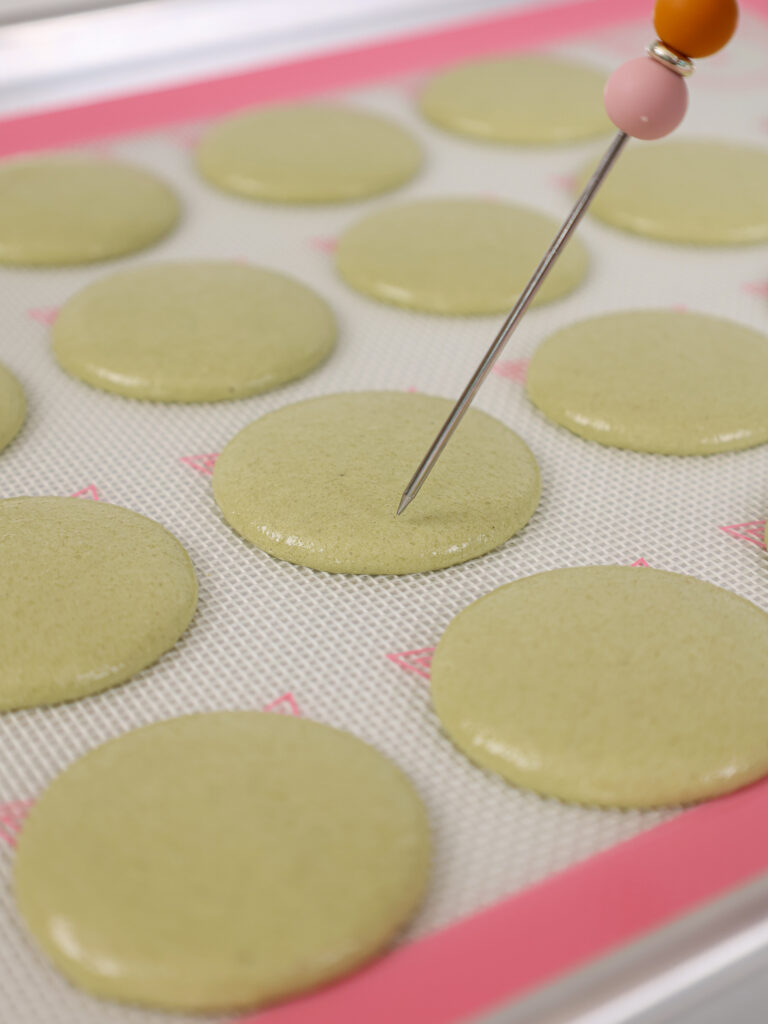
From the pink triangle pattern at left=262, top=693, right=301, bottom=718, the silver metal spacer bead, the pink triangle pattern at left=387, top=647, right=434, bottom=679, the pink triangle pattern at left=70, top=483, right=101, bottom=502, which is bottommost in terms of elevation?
the pink triangle pattern at left=262, top=693, right=301, bottom=718

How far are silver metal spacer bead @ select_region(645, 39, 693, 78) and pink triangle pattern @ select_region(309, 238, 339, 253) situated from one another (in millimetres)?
733

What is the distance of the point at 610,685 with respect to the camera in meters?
0.81

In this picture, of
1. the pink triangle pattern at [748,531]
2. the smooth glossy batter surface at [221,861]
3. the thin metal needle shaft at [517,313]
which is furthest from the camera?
the pink triangle pattern at [748,531]

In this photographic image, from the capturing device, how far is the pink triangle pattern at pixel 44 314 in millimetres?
1283

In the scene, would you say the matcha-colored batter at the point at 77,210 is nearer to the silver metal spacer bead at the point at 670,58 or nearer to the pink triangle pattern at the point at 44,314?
the pink triangle pattern at the point at 44,314

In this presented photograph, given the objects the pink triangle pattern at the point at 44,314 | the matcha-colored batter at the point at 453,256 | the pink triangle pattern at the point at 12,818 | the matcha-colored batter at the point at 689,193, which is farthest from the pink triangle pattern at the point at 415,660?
the matcha-colored batter at the point at 689,193

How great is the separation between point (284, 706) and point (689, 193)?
94 cm

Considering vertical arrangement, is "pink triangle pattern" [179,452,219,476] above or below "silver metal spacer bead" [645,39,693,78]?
below

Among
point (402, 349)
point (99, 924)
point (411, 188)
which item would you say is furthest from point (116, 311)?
point (99, 924)

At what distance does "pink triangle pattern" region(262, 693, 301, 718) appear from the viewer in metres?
0.84

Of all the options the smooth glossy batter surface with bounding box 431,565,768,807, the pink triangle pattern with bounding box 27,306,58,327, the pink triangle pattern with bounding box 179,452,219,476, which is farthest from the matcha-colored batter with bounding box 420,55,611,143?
the smooth glossy batter surface with bounding box 431,565,768,807

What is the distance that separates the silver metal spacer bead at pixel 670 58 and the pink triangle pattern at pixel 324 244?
0.73 m

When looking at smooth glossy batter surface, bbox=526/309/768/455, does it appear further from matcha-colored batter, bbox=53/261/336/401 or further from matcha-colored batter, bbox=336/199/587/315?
matcha-colored batter, bbox=53/261/336/401

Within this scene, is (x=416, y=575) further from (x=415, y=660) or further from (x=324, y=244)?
(x=324, y=244)
